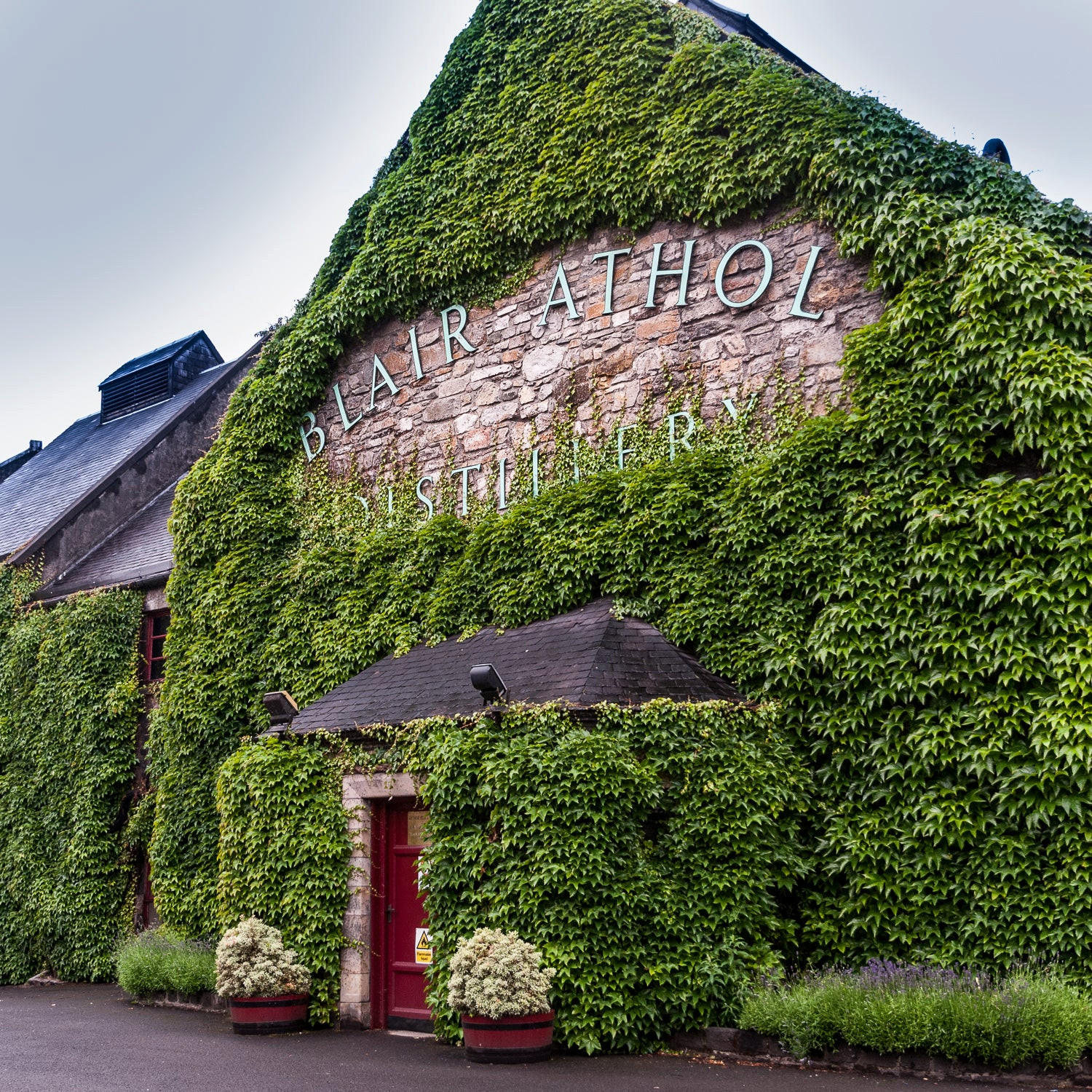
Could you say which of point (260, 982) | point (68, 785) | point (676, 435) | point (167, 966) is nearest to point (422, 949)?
point (260, 982)

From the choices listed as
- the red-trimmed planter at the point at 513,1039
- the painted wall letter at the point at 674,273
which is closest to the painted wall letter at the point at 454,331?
the painted wall letter at the point at 674,273

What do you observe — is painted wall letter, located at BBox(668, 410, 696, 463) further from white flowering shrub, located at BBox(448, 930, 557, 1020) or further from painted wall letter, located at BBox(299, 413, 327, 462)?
painted wall letter, located at BBox(299, 413, 327, 462)

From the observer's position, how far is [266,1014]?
10273 millimetres

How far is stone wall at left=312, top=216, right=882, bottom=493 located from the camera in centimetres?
1087

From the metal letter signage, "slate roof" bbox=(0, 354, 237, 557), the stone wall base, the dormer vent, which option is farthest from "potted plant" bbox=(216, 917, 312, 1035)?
the dormer vent

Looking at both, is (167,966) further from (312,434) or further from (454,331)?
(454,331)

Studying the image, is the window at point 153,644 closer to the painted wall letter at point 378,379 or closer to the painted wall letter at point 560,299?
the painted wall letter at point 378,379

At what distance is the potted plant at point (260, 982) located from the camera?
404 inches

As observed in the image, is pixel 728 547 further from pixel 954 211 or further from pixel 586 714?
pixel 954 211

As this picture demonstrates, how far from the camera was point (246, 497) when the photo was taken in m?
14.5

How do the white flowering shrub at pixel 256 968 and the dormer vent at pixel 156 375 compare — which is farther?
the dormer vent at pixel 156 375

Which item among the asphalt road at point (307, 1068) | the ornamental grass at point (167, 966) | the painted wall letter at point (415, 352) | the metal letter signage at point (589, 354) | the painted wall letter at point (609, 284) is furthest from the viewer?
the painted wall letter at point (415, 352)

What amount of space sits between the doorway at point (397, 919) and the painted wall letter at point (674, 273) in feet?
18.3

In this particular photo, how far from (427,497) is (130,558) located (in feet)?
23.7
